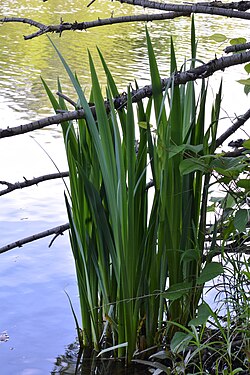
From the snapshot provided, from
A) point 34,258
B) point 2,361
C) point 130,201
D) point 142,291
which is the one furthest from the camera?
point 34,258

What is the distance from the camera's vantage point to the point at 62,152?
4258mm

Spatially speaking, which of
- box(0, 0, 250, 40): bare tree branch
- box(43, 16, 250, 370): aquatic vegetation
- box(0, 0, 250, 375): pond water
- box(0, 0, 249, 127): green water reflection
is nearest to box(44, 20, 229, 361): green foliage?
box(43, 16, 250, 370): aquatic vegetation

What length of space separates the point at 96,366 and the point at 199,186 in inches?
21.4

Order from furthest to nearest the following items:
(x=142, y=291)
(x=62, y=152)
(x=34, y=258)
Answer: (x=62, y=152), (x=34, y=258), (x=142, y=291)

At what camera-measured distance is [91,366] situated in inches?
76.4

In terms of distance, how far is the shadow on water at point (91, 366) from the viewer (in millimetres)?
1856

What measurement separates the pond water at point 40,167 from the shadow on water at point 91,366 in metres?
0.04

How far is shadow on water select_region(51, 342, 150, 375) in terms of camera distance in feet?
6.09

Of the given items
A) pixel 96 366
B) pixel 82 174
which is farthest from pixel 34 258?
pixel 82 174

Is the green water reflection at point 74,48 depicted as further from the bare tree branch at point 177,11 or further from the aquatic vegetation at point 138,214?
the bare tree branch at point 177,11

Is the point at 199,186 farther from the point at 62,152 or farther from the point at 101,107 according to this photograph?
the point at 62,152

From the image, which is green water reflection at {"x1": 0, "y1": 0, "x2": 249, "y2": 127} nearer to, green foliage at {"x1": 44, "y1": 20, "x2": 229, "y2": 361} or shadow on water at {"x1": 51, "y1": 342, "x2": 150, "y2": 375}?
shadow on water at {"x1": 51, "y1": 342, "x2": 150, "y2": 375}

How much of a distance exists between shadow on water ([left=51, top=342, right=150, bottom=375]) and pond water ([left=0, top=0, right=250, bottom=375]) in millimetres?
37

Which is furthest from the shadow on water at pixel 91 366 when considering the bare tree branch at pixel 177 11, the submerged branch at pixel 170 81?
the bare tree branch at pixel 177 11
